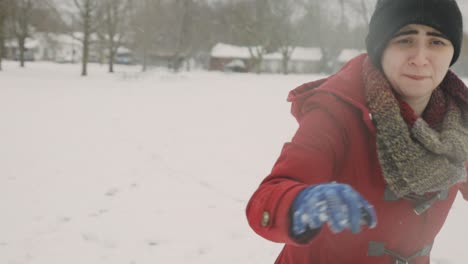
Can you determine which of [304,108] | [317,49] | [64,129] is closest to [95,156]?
[64,129]

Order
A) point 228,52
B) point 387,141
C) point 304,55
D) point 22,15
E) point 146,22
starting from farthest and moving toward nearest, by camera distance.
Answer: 1. point 228,52
2. point 304,55
3. point 146,22
4. point 22,15
5. point 387,141

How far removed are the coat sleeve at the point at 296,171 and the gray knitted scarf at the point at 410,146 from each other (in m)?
0.14

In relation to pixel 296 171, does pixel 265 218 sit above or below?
below

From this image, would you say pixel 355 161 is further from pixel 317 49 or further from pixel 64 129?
pixel 317 49

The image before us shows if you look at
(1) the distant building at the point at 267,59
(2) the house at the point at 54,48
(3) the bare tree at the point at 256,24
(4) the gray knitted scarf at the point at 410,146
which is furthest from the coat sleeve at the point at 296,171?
(2) the house at the point at 54,48

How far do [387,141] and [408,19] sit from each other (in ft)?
1.43

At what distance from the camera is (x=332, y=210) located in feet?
2.83

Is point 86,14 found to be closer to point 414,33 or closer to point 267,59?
point 414,33

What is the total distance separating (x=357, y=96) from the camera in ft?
4.04

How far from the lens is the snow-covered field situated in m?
3.25

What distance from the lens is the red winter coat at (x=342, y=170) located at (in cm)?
109

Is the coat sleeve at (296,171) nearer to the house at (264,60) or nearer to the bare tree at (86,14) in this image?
the bare tree at (86,14)

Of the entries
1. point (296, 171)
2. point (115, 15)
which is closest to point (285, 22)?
point (115, 15)

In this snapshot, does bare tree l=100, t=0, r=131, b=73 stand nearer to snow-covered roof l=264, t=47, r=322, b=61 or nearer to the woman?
the woman
